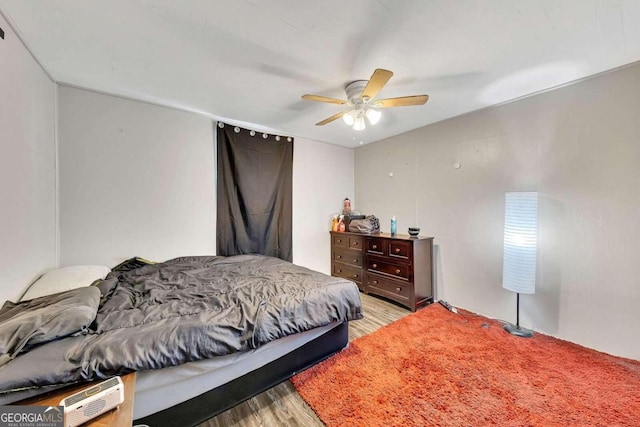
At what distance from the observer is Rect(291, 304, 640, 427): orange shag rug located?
144 cm


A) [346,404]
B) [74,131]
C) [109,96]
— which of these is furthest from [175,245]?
[346,404]

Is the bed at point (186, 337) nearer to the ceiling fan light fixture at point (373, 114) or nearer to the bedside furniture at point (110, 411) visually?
the bedside furniture at point (110, 411)

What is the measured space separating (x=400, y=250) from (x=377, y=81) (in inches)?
81.4

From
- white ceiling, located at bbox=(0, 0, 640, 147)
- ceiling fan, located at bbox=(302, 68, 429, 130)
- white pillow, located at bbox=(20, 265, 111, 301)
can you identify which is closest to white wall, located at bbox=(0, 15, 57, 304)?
white pillow, located at bbox=(20, 265, 111, 301)

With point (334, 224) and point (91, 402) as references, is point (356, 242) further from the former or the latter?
point (91, 402)

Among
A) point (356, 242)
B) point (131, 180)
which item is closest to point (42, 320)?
point (131, 180)

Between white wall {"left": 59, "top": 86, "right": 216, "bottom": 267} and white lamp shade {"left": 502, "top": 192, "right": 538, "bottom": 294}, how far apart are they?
10.9 ft

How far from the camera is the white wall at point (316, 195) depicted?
12.5ft

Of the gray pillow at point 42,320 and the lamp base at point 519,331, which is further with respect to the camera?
the lamp base at point 519,331

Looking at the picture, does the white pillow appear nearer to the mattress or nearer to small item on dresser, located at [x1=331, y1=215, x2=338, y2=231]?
the mattress

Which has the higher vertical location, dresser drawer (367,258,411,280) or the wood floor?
dresser drawer (367,258,411,280)

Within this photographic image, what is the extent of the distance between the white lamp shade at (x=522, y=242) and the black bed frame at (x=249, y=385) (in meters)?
1.73

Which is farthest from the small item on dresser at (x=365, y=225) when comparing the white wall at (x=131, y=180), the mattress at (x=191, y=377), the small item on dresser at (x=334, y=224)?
the mattress at (x=191, y=377)

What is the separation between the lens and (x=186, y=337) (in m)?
1.28
